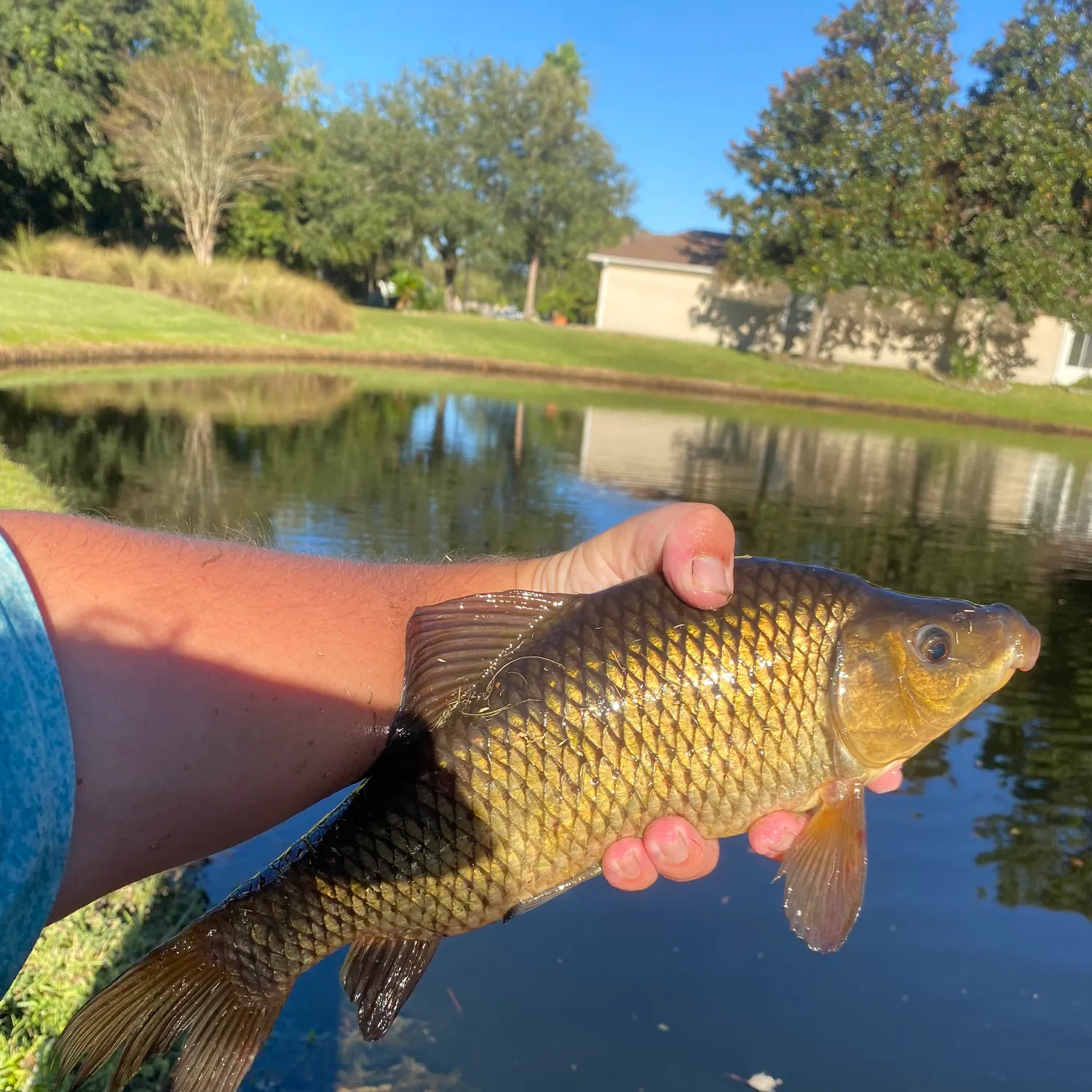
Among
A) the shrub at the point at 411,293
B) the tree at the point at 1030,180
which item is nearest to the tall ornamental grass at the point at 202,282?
the shrub at the point at 411,293

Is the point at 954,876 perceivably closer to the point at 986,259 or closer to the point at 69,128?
the point at 986,259

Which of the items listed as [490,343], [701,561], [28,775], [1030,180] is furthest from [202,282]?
[28,775]

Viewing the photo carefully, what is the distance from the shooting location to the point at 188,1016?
5.71 ft

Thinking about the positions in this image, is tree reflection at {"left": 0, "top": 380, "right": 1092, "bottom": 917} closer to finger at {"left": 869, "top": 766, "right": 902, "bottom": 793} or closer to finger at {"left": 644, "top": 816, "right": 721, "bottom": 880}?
finger at {"left": 869, "top": 766, "right": 902, "bottom": 793}

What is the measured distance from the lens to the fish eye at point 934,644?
1971mm

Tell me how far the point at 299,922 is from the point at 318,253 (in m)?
41.5

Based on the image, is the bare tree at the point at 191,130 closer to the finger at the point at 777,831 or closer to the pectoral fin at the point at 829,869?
the finger at the point at 777,831

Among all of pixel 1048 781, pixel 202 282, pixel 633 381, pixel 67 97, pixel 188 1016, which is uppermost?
pixel 67 97

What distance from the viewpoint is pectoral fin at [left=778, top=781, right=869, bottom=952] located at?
1952 mm

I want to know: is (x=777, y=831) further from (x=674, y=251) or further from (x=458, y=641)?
(x=674, y=251)

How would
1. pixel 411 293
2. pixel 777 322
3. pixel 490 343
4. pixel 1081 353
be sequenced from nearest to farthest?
pixel 490 343 → pixel 1081 353 → pixel 777 322 → pixel 411 293

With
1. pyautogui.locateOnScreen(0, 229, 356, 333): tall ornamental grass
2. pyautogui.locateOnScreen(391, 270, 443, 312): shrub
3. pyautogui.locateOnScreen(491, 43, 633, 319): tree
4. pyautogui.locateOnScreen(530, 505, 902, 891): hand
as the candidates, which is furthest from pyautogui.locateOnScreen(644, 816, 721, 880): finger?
pyautogui.locateOnScreen(491, 43, 633, 319): tree

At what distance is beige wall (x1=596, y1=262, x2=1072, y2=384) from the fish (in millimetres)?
36243

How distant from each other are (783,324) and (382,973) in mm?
38585
